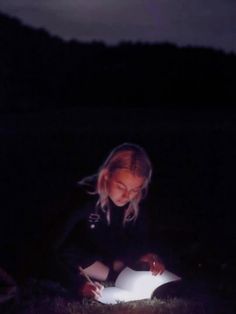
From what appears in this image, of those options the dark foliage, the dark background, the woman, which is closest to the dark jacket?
the woman

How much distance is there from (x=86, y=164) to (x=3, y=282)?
208cm

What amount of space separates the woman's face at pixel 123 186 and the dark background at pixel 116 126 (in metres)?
0.82

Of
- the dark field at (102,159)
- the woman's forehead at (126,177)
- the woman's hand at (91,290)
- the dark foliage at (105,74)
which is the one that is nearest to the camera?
the woman's hand at (91,290)

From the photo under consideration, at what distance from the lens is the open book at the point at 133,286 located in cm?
504

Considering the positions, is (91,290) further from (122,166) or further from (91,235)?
(122,166)

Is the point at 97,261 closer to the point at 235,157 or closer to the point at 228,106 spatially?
the point at 235,157

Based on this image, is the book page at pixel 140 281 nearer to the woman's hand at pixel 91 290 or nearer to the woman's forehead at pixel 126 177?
the woman's hand at pixel 91 290

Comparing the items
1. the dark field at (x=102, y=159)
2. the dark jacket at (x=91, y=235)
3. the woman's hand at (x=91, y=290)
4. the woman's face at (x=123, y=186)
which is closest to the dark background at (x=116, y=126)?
the dark field at (x=102, y=159)

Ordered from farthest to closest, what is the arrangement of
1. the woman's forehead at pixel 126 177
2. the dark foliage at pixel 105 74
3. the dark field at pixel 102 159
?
1. the dark foliage at pixel 105 74
2. the dark field at pixel 102 159
3. the woman's forehead at pixel 126 177

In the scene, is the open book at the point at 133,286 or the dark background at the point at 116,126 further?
the dark background at the point at 116,126

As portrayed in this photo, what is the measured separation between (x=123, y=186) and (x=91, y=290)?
2.51ft

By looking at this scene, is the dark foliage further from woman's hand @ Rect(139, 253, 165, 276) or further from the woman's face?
woman's hand @ Rect(139, 253, 165, 276)

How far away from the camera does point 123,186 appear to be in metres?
5.15

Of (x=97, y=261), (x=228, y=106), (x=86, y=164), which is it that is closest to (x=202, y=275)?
(x=97, y=261)
